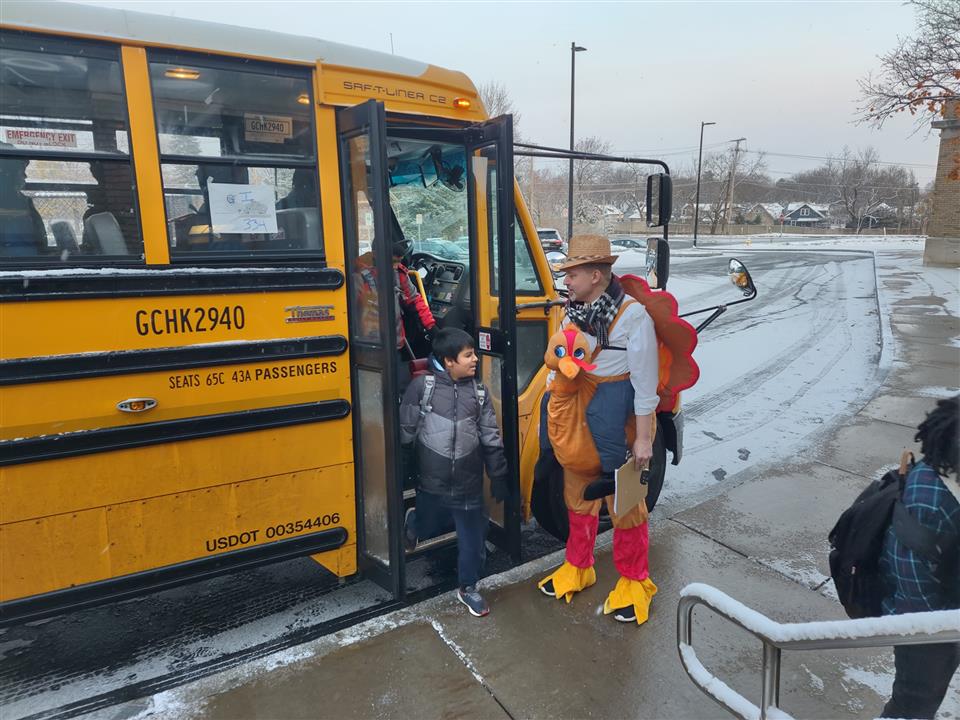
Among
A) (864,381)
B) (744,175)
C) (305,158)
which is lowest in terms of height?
(864,381)

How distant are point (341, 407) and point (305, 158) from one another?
3.65 ft

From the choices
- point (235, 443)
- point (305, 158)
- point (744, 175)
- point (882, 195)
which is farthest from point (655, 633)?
point (882, 195)

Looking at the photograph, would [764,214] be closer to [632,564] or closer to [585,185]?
[585,185]

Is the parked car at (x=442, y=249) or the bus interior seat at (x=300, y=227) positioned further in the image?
the parked car at (x=442, y=249)

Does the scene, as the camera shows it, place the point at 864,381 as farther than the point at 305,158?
Yes

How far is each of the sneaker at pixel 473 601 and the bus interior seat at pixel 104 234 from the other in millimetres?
2090

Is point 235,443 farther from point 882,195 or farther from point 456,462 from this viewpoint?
point 882,195

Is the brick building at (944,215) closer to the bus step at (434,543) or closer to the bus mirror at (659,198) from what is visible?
the bus mirror at (659,198)

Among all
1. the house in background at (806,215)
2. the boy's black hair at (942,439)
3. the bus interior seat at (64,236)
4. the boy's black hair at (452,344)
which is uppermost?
the house in background at (806,215)

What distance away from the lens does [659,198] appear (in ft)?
11.7

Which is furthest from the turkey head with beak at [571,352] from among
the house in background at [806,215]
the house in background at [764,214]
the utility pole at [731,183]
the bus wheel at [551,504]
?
the house in background at [806,215]

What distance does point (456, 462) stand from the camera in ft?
9.43

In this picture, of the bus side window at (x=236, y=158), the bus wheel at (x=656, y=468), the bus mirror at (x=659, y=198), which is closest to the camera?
the bus side window at (x=236, y=158)

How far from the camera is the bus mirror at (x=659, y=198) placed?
3533mm
